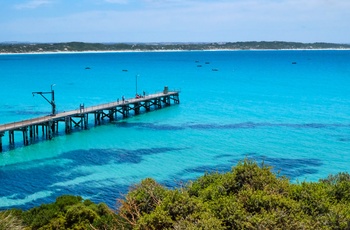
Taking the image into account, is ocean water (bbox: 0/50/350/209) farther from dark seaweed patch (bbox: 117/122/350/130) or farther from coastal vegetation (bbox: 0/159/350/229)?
coastal vegetation (bbox: 0/159/350/229)

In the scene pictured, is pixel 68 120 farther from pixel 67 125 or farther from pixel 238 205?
pixel 238 205

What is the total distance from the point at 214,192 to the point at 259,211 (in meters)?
2.14

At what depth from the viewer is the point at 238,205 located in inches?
543

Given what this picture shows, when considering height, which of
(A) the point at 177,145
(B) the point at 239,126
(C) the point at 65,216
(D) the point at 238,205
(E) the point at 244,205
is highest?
(D) the point at 238,205

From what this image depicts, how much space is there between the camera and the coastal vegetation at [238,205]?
1280 cm

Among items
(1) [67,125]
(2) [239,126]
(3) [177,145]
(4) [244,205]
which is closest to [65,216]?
(4) [244,205]

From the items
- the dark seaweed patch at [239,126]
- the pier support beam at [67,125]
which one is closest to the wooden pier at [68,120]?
the pier support beam at [67,125]

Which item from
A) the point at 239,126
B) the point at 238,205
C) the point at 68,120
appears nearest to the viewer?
the point at 238,205

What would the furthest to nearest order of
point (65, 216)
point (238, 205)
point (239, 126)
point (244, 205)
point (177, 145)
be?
point (239, 126), point (177, 145), point (65, 216), point (244, 205), point (238, 205)

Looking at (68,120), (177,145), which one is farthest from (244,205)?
(68,120)

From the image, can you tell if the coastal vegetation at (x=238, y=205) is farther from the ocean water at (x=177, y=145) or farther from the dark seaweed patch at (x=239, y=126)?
the dark seaweed patch at (x=239, y=126)

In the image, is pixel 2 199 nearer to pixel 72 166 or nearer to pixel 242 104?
pixel 72 166

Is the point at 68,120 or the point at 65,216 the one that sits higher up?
the point at 65,216

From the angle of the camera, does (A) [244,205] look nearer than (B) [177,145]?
Yes
